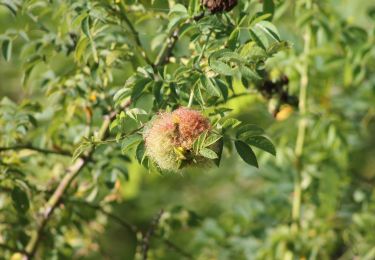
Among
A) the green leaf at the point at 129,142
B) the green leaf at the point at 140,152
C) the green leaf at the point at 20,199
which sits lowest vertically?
the green leaf at the point at 20,199

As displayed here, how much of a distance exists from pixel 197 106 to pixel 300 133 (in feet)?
4.57

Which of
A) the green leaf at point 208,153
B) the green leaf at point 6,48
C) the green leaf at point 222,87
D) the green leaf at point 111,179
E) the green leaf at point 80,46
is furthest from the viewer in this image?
the green leaf at point 111,179

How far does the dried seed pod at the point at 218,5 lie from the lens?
2289mm

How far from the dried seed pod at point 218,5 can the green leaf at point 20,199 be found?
89cm

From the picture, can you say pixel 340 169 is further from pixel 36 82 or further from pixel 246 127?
pixel 246 127

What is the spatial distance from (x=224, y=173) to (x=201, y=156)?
3.83 meters

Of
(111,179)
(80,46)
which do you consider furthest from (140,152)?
(111,179)

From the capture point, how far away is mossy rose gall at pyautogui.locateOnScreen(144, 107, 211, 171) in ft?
6.68

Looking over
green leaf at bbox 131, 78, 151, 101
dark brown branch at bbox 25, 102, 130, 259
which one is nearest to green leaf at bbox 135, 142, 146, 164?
green leaf at bbox 131, 78, 151, 101

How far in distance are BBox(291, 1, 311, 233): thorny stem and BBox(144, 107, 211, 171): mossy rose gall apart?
1.72m

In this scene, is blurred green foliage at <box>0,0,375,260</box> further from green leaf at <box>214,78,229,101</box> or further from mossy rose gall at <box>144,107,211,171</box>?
mossy rose gall at <box>144,107,211,171</box>

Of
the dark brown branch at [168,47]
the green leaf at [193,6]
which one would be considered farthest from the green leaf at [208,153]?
the dark brown branch at [168,47]

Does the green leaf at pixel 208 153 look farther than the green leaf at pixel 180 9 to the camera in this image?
No

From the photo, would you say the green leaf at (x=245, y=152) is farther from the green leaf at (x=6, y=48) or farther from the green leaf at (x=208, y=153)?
the green leaf at (x=6, y=48)
